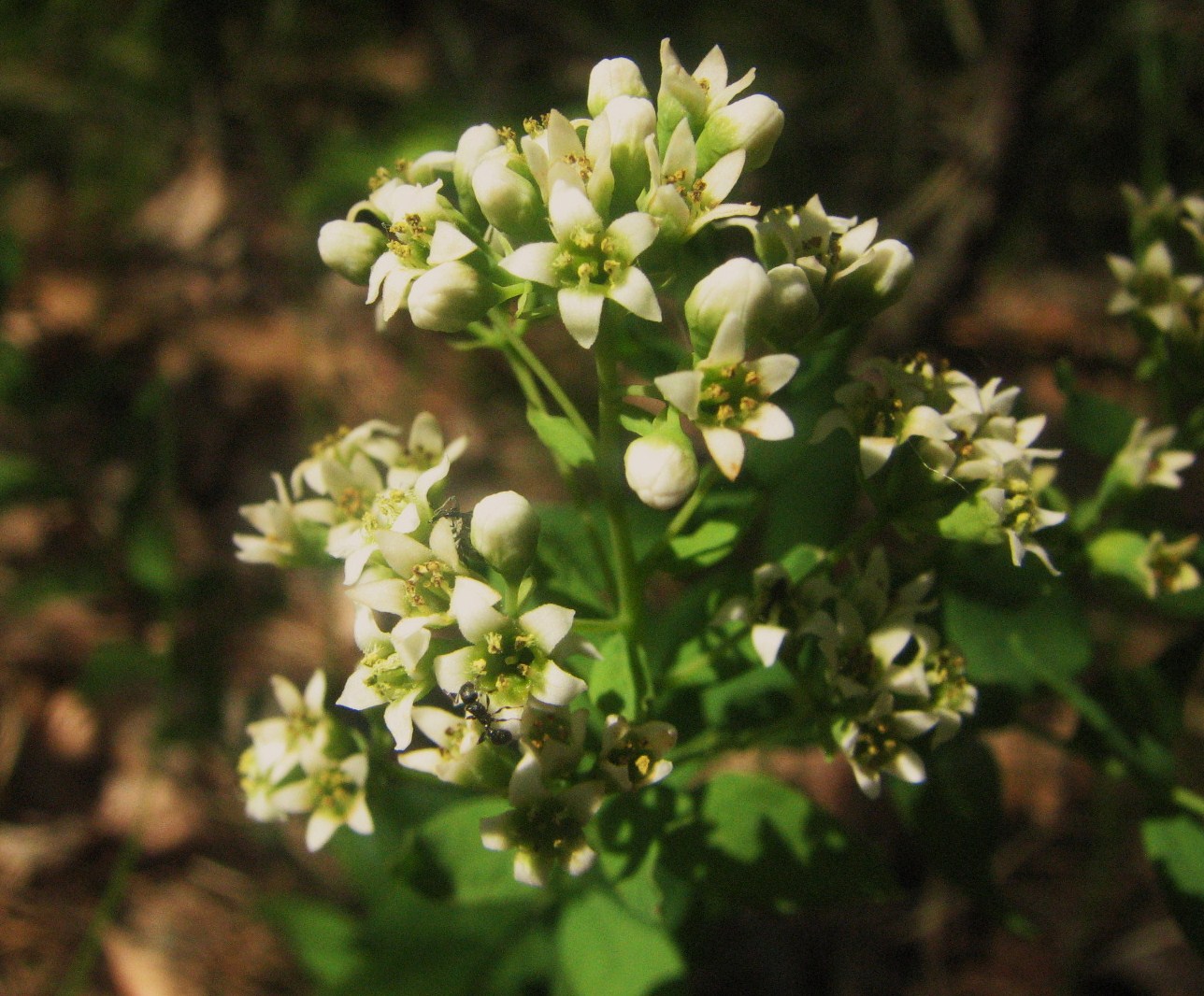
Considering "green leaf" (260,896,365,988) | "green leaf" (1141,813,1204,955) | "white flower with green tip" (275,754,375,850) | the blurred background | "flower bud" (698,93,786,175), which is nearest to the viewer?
"flower bud" (698,93,786,175)

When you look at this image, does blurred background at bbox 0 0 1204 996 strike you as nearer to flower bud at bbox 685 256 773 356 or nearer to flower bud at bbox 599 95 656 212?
flower bud at bbox 599 95 656 212

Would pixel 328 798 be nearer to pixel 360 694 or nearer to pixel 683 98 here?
pixel 360 694

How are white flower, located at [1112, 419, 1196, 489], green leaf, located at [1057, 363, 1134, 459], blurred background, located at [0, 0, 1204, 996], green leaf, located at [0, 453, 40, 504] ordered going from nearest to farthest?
1. white flower, located at [1112, 419, 1196, 489]
2. green leaf, located at [1057, 363, 1134, 459]
3. blurred background, located at [0, 0, 1204, 996]
4. green leaf, located at [0, 453, 40, 504]

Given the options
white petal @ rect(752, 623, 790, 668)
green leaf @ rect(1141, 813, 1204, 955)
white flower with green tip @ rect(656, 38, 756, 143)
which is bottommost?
green leaf @ rect(1141, 813, 1204, 955)

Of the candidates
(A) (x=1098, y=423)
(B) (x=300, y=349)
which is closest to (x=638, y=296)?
(A) (x=1098, y=423)

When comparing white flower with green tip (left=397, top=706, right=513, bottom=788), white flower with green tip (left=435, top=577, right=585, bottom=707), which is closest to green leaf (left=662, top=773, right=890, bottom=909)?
white flower with green tip (left=397, top=706, right=513, bottom=788)

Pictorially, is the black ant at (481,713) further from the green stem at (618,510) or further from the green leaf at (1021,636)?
the green leaf at (1021,636)

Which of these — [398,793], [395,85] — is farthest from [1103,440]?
[395,85]
